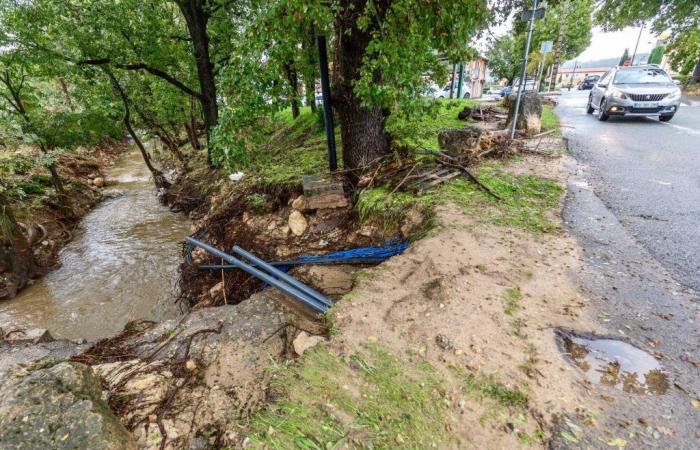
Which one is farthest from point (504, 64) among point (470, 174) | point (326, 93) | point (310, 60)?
point (326, 93)

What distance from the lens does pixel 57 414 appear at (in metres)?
1.53

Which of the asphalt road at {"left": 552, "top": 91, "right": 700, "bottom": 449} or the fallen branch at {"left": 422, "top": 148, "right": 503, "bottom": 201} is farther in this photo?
the fallen branch at {"left": 422, "top": 148, "right": 503, "bottom": 201}

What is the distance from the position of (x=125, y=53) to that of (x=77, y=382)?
340 inches

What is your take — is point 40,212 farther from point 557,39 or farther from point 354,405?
point 557,39

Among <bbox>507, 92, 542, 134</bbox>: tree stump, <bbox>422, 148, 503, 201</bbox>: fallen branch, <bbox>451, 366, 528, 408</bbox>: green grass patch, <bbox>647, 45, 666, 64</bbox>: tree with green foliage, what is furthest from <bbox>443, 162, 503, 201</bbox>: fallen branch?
<bbox>647, 45, 666, 64</bbox>: tree with green foliage

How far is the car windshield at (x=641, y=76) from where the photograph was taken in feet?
29.6

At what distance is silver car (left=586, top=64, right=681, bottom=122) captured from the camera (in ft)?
28.1

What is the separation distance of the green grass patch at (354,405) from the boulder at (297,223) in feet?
9.38

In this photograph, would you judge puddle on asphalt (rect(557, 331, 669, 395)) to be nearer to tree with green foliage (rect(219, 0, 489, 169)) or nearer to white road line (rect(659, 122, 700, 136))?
tree with green foliage (rect(219, 0, 489, 169))

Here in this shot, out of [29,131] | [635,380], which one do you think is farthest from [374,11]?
[29,131]

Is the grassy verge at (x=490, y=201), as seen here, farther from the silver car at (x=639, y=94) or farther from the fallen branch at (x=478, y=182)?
the silver car at (x=639, y=94)

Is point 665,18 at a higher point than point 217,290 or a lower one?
higher

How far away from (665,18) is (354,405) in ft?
83.0

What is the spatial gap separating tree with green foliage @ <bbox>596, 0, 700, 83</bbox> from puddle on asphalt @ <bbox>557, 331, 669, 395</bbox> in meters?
18.7
